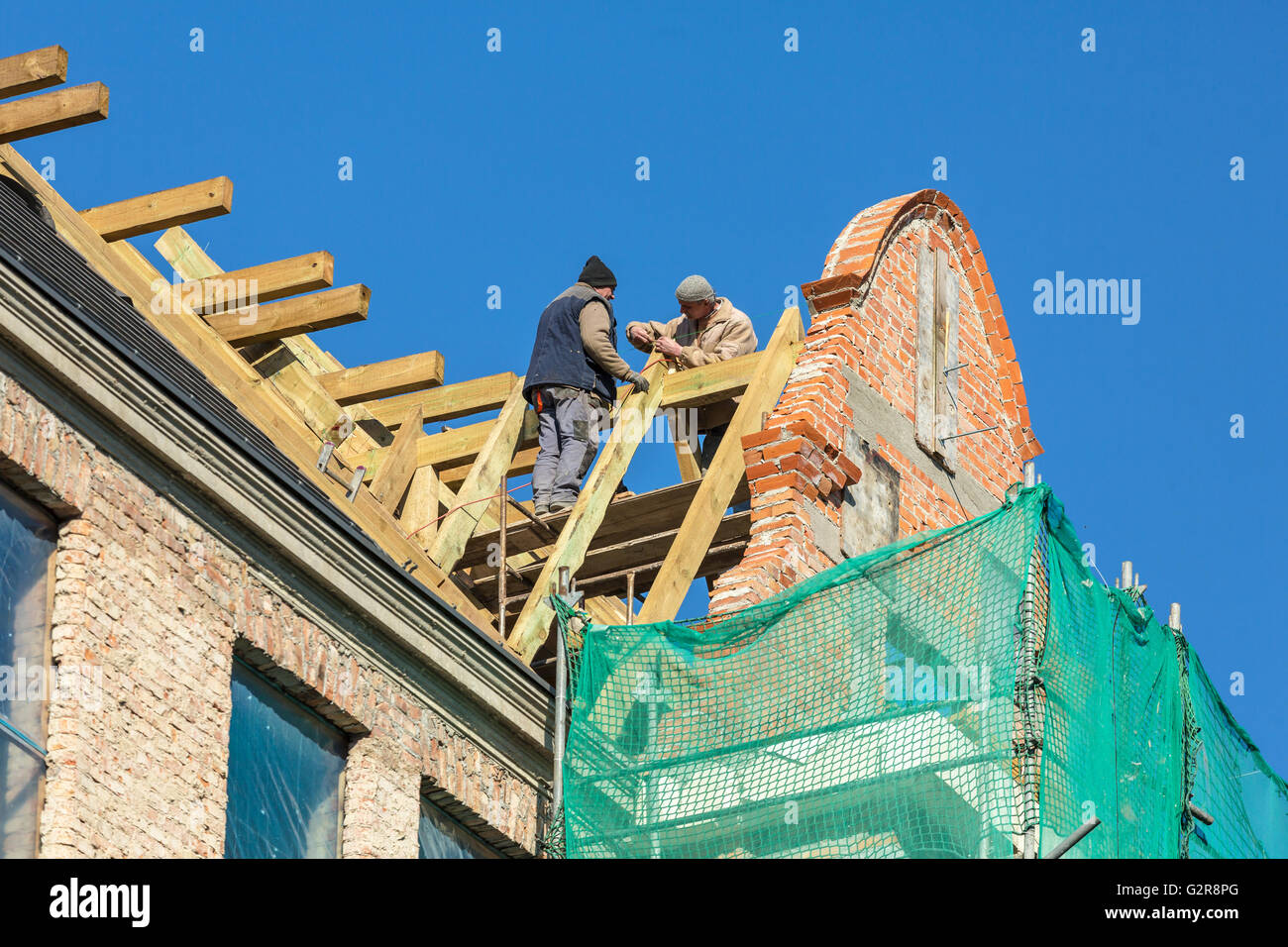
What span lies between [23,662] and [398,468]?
16.5 ft

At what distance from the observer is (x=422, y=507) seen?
51.5 ft

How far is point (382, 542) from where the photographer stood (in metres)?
14.5

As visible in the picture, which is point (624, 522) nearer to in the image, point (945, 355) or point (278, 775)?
point (945, 355)

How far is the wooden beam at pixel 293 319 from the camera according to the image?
16.2 meters

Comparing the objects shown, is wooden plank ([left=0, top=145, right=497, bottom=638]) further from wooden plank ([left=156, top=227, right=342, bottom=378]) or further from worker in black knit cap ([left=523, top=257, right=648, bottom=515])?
worker in black knit cap ([left=523, top=257, right=648, bottom=515])

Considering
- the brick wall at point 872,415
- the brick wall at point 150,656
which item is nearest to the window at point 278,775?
the brick wall at point 150,656

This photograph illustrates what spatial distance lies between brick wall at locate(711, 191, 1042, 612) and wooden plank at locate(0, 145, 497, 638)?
190cm

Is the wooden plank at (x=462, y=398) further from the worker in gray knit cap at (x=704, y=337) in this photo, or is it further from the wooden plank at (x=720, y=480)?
the wooden plank at (x=720, y=480)

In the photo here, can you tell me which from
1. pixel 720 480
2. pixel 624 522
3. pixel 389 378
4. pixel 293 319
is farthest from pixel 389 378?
pixel 720 480

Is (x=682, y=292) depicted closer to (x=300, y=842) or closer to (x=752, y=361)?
(x=752, y=361)

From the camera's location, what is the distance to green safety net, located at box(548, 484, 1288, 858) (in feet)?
38.2

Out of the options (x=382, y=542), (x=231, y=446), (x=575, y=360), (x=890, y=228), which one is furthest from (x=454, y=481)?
(x=231, y=446)

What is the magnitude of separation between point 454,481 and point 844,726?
5427 mm

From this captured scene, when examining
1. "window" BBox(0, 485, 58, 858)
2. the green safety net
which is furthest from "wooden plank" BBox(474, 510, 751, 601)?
"window" BBox(0, 485, 58, 858)
